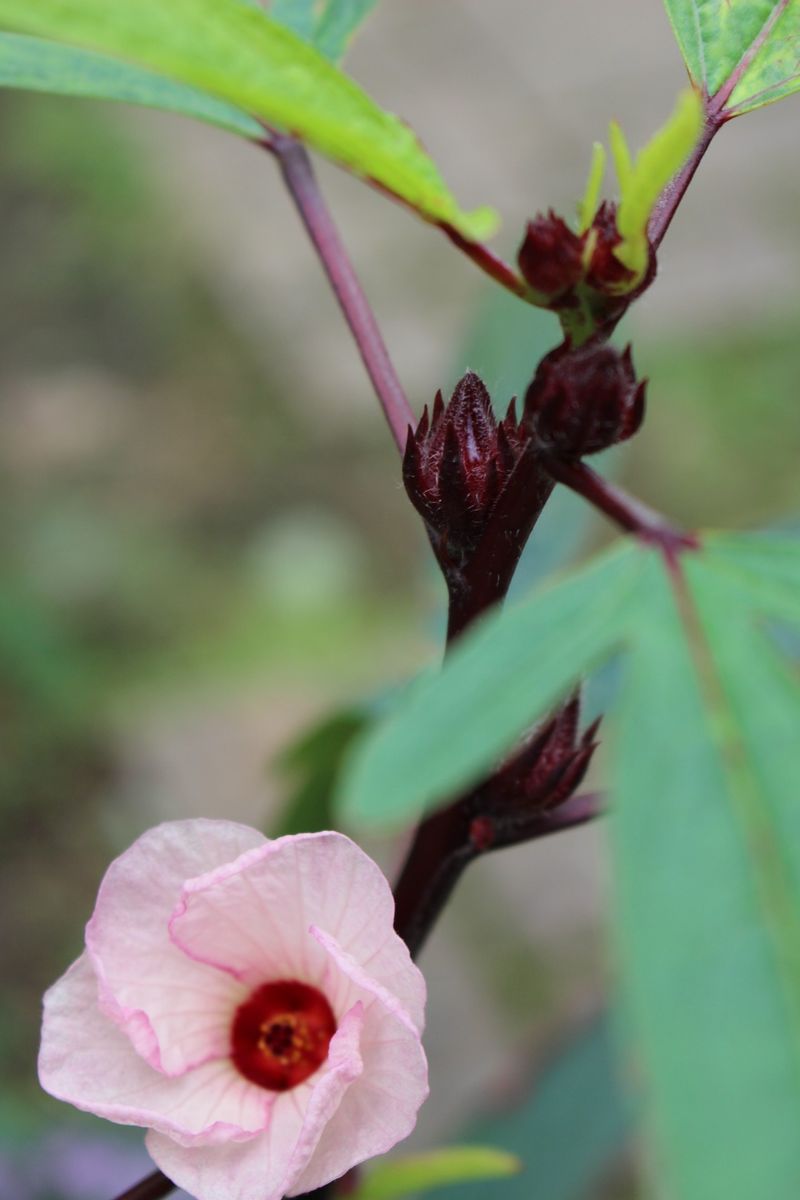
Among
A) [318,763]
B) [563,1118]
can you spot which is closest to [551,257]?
[318,763]

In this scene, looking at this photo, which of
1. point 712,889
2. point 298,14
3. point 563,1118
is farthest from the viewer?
point 563,1118

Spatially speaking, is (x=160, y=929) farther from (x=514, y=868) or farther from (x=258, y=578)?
(x=258, y=578)

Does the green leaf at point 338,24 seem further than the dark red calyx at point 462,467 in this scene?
Yes

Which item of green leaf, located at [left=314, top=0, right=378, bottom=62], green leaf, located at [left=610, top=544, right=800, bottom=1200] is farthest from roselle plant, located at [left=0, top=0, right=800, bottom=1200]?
green leaf, located at [left=314, top=0, right=378, bottom=62]

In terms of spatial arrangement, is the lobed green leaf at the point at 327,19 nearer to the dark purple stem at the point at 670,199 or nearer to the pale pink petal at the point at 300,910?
the dark purple stem at the point at 670,199

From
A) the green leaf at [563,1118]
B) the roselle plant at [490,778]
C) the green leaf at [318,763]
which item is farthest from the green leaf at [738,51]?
the green leaf at [563,1118]

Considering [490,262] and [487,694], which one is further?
[490,262]

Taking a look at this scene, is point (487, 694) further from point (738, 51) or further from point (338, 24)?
point (338, 24)
